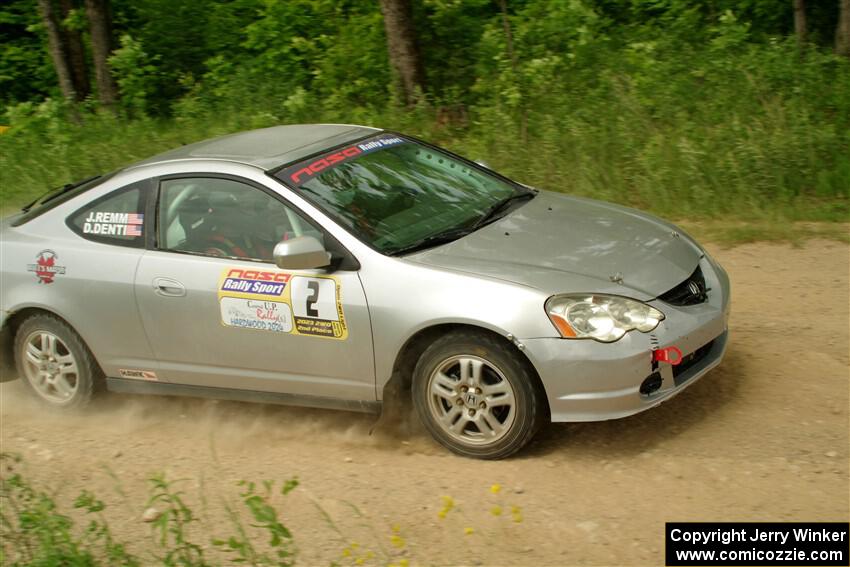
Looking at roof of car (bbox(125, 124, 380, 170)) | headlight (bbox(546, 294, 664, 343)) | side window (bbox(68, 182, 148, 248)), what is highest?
roof of car (bbox(125, 124, 380, 170))

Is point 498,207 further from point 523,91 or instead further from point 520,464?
point 523,91

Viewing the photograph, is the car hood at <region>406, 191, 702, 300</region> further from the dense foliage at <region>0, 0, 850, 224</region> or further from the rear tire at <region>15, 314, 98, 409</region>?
the dense foliage at <region>0, 0, 850, 224</region>

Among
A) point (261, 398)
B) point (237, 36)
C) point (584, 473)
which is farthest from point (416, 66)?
point (584, 473)

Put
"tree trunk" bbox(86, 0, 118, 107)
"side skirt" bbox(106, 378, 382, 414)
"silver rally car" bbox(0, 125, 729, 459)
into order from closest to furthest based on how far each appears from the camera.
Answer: "silver rally car" bbox(0, 125, 729, 459) → "side skirt" bbox(106, 378, 382, 414) → "tree trunk" bbox(86, 0, 118, 107)

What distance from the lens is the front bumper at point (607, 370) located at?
4773 millimetres

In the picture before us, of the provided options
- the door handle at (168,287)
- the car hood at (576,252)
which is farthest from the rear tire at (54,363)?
the car hood at (576,252)

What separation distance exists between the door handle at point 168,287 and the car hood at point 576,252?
1.33 metres

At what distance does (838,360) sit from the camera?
5.83m

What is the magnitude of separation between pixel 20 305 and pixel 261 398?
5.68ft

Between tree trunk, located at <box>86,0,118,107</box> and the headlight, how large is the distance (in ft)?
36.9

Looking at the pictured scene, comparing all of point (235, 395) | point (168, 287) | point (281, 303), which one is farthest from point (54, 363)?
point (281, 303)

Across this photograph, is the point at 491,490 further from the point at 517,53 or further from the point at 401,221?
the point at 517,53

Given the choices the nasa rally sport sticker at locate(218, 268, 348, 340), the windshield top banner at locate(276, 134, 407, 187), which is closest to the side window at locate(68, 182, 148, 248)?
the nasa rally sport sticker at locate(218, 268, 348, 340)

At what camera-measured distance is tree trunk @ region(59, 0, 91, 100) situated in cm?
1485
